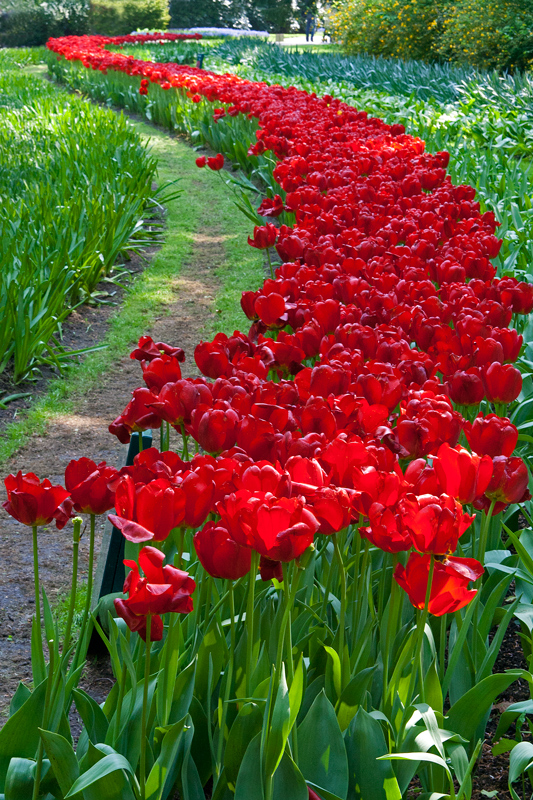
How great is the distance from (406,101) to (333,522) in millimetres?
9096

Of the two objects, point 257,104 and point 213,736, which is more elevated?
point 257,104

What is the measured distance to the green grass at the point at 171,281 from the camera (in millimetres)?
3674

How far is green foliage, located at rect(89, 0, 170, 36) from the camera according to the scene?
30.2m

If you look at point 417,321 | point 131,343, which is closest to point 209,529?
point 417,321

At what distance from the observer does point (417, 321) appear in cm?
221

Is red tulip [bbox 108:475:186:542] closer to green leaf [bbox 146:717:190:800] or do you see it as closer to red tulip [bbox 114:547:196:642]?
red tulip [bbox 114:547:196:642]

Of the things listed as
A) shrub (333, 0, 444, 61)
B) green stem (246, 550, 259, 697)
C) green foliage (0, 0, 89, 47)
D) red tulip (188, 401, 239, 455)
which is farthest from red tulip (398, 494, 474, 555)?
green foliage (0, 0, 89, 47)

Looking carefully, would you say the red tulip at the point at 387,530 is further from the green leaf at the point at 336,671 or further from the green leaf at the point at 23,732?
the green leaf at the point at 23,732

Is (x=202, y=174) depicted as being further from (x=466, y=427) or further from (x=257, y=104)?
(x=466, y=427)

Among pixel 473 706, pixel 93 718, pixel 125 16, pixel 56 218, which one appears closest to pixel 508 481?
pixel 473 706

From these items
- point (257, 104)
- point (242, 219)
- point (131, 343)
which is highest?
point (257, 104)

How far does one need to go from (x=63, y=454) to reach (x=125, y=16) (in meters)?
32.4

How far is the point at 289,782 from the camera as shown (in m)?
1.16

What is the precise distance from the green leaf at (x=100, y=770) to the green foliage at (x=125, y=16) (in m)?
33.3
